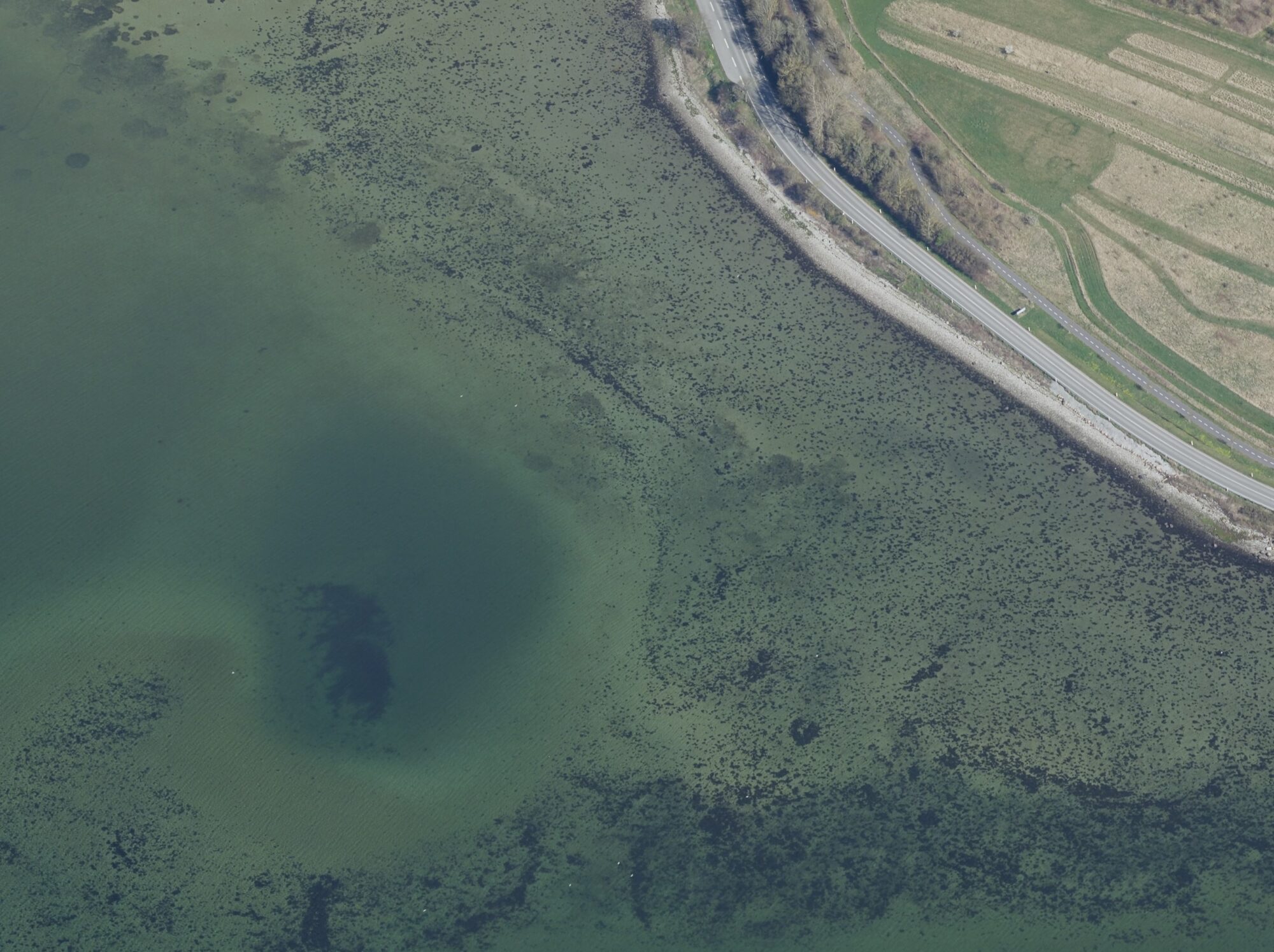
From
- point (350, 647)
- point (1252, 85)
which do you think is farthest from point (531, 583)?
point (1252, 85)

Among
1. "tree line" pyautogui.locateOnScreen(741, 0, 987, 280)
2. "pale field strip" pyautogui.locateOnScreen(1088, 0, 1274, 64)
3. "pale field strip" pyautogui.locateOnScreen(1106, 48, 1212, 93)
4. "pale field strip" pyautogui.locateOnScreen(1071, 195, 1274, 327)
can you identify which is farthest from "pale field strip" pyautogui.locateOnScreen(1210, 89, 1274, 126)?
"tree line" pyautogui.locateOnScreen(741, 0, 987, 280)

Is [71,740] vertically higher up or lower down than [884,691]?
lower down

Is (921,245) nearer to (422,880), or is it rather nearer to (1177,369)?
(1177,369)

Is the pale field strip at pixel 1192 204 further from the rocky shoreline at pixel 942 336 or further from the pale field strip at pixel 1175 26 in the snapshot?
the rocky shoreline at pixel 942 336

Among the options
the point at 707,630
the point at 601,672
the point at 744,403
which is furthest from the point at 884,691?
the point at 744,403

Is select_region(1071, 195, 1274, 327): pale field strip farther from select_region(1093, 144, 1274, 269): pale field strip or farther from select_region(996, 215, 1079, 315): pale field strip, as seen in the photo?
select_region(996, 215, 1079, 315): pale field strip
